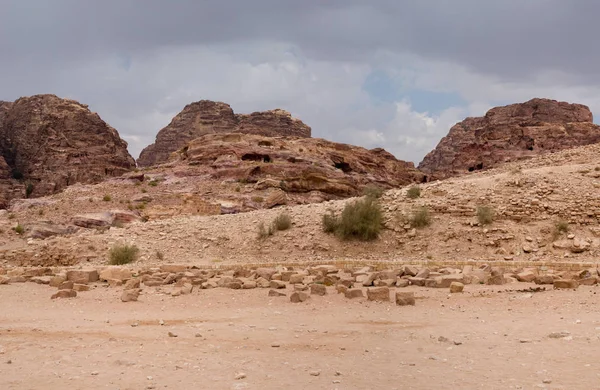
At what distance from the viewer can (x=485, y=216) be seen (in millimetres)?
22094

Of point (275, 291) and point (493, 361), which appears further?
point (275, 291)

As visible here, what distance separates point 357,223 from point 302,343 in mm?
14938

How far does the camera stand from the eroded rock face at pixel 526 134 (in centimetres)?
5166

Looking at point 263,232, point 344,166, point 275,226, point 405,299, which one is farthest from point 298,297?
point 344,166

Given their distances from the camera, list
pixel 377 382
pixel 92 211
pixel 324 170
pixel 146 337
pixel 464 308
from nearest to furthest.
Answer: pixel 377 382 < pixel 146 337 < pixel 464 308 < pixel 92 211 < pixel 324 170

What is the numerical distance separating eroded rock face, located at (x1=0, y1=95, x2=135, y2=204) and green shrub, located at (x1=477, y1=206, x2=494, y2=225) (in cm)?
4081

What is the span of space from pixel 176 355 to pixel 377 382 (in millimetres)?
2393

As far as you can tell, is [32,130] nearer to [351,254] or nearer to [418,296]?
[351,254]

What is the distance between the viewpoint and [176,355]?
22.4ft

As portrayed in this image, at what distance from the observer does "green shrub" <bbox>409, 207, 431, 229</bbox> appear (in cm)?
2256

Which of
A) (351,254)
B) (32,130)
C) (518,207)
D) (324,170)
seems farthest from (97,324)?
(32,130)

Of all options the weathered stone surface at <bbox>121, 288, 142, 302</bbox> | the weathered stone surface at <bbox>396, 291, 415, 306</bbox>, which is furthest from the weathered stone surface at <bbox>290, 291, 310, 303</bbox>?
the weathered stone surface at <bbox>121, 288, 142, 302</bbox>

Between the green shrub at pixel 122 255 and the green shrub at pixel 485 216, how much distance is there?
496 inches

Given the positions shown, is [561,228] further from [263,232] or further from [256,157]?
[256,157]
